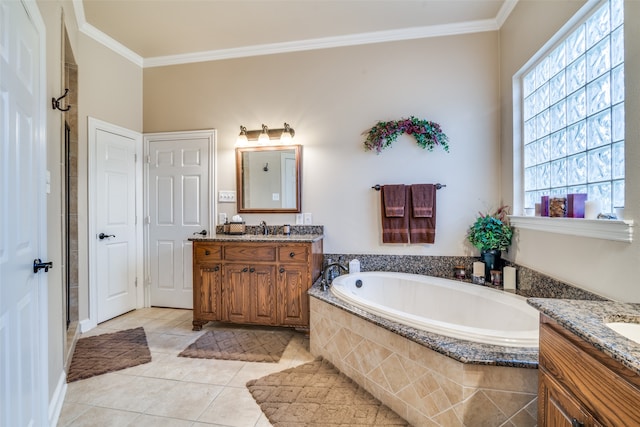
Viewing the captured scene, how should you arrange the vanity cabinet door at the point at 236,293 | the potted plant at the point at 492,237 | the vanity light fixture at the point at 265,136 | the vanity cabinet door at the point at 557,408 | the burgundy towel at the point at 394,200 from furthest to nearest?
the vanity light fixture at the point at 265,136
the burgundy towel at the point at 394,200
the vanity cabinet door at the point at 236,293
the potted plant at the point at 492,237
the vanity cabinet door at the point at 557,408

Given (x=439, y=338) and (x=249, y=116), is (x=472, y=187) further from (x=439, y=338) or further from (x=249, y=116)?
(x=249, y=116)

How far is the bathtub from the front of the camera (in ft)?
4.91

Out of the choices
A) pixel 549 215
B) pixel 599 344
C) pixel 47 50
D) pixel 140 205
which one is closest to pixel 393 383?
pixel 599 344

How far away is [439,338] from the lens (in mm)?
1499

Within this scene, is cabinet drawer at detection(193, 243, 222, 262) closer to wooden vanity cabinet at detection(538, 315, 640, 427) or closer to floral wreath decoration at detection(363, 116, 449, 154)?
floral wreath decoration at detection(363, 116, 449, 154)

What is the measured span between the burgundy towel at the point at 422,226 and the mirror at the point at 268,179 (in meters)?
1.13

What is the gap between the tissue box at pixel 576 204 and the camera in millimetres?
1714

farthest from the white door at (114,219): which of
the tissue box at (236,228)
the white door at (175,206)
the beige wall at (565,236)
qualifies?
the beige wall at (565,236)

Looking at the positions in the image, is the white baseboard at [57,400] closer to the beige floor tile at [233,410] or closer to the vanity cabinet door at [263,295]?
the beige floor tile at [233,410]

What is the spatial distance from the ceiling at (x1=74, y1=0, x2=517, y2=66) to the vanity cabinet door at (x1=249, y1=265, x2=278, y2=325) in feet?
7.36

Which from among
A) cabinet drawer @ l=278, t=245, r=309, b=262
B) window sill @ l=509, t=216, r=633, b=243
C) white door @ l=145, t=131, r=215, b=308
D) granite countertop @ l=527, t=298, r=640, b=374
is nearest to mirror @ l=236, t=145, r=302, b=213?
white door @ l=145, t=131, r=215, b=308

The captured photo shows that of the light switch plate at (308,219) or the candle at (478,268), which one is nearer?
the candle at (478,268)

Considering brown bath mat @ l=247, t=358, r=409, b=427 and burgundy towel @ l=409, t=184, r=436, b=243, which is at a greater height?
burgundy towel @ l=409, t=184, r=436, b=243

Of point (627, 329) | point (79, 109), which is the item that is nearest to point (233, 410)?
point (627, 329)
